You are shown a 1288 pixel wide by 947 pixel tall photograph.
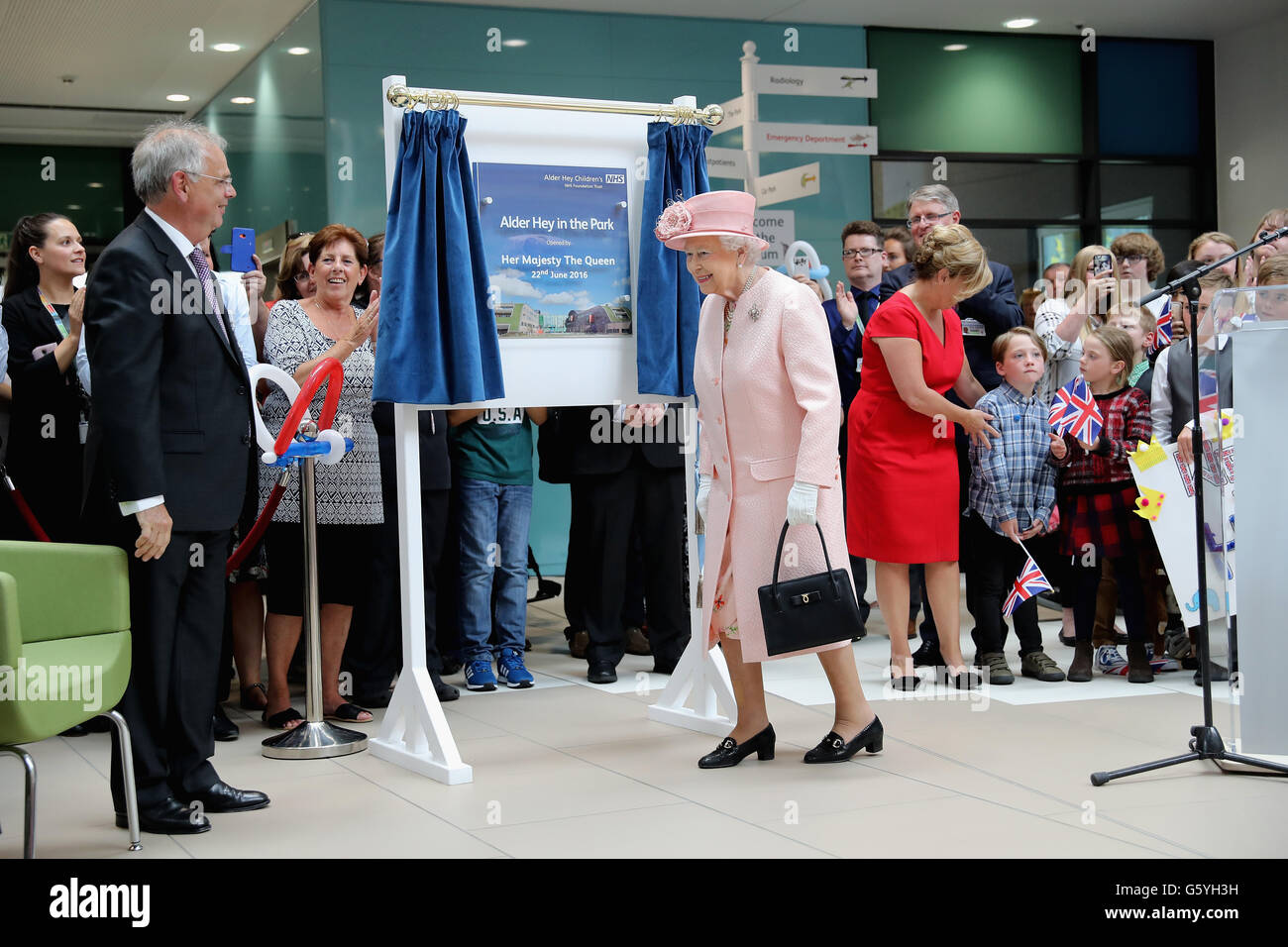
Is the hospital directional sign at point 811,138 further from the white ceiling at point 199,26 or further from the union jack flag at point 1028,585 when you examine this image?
the union jack flag at point 1028,585

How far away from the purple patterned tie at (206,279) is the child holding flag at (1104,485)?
10.5ft

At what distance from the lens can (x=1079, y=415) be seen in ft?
17.3

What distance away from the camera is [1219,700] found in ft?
15.5

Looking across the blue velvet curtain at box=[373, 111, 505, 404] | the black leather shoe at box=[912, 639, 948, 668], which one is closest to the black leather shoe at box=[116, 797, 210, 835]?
the blue velvet curtain at box=[373, 111, 505, 404]

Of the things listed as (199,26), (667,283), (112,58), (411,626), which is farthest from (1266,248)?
(112,58)

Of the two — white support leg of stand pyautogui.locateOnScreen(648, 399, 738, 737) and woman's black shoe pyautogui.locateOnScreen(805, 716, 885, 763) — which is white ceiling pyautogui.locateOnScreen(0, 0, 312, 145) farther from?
woman's black shoe pyautogui.locateOnScreen(805, 716, 885, 763)

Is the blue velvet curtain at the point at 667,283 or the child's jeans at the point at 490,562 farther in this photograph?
the child's jeans at the point at 490,562

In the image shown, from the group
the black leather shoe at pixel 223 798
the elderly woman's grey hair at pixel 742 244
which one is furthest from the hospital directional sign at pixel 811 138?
the black leather shoe at pixel 223 798

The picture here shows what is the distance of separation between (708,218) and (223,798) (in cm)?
202

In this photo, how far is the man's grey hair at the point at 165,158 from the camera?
3.48 m

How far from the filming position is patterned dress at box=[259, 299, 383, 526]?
15.6 ft

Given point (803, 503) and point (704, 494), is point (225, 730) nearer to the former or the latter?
point (704, 494)

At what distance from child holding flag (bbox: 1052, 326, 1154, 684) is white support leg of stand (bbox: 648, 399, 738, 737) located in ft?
5.00
